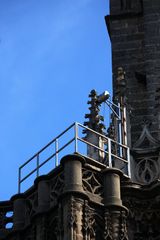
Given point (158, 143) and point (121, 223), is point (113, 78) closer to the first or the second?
point (158, 143)

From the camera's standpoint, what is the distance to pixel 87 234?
98.7 ft

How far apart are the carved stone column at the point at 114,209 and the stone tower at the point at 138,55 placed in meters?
3.82

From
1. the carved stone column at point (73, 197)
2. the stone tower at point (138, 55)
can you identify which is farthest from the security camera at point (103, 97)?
the carved stone column at point (73, 197)

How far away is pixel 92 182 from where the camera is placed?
31.3 meters

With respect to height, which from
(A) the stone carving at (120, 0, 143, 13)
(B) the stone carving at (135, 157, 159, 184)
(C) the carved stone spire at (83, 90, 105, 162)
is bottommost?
(B) the stone carving at (135, 157, 159, 184)

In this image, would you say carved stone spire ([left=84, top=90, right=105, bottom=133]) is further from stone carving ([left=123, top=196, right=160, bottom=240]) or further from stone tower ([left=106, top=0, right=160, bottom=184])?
stone carving ([left=123, top=196, right=160, bottom=240])

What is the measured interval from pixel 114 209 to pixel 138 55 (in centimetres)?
962

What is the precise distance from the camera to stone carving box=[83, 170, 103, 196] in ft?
102

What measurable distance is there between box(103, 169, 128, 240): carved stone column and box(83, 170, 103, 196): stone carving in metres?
0.17

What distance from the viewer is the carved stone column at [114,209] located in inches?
1200

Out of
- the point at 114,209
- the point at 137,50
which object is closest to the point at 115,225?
the point at 114,209

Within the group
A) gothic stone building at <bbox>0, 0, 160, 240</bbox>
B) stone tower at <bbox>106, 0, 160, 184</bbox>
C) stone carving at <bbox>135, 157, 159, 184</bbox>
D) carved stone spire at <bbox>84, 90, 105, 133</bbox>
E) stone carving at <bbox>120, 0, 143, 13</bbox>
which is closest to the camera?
gothic stone building at <bbox>0, 0, 160, 240</bbox>

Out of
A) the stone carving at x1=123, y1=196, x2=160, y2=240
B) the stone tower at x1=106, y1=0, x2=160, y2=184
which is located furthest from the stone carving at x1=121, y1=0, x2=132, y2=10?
the stone carving at x1=123, y1=196, x2=160, y2=240

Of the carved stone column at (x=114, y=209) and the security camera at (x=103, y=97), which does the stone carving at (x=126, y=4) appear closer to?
the security camera at (x=103, y=97)
